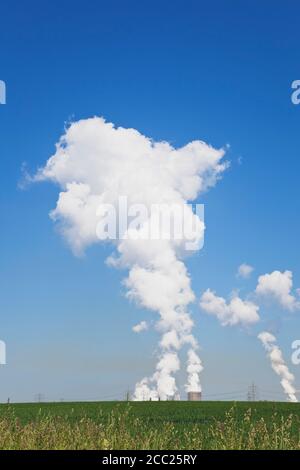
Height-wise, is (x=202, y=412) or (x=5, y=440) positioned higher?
(x=202, y=412)

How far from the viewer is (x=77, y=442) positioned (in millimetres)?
15414

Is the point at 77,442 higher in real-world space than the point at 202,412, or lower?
lower

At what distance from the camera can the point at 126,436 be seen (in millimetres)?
15672
